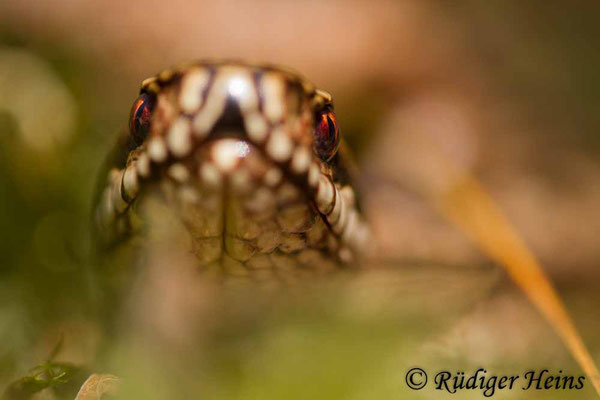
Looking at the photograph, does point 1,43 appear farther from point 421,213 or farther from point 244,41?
point 421,213

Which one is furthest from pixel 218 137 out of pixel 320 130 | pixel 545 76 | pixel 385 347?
pixel 545 76

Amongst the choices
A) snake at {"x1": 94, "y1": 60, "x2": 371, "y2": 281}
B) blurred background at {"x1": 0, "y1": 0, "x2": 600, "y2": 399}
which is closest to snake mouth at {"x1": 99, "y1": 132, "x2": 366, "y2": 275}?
snake at {"x1": 94, "y1": 60, "x2": 371, "y2": 281}

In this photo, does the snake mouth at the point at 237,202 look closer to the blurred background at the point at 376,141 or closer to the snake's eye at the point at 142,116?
the snake's eye at the point at 142,116

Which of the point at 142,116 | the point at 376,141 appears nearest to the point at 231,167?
the point at 142,116

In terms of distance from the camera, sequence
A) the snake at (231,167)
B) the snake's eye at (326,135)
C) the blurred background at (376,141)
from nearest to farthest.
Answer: the snake at (231,167)
the snake's eye at (326,135)
the blurred background at (376,141)

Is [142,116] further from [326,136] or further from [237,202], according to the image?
[326,136]

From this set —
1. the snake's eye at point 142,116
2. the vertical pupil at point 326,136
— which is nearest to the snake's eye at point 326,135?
the vertical pupil at point 326,136

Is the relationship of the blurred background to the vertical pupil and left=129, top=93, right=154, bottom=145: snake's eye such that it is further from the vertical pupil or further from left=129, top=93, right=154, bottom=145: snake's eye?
left=129, top=93, right=154, bottom=145: snake's eye
